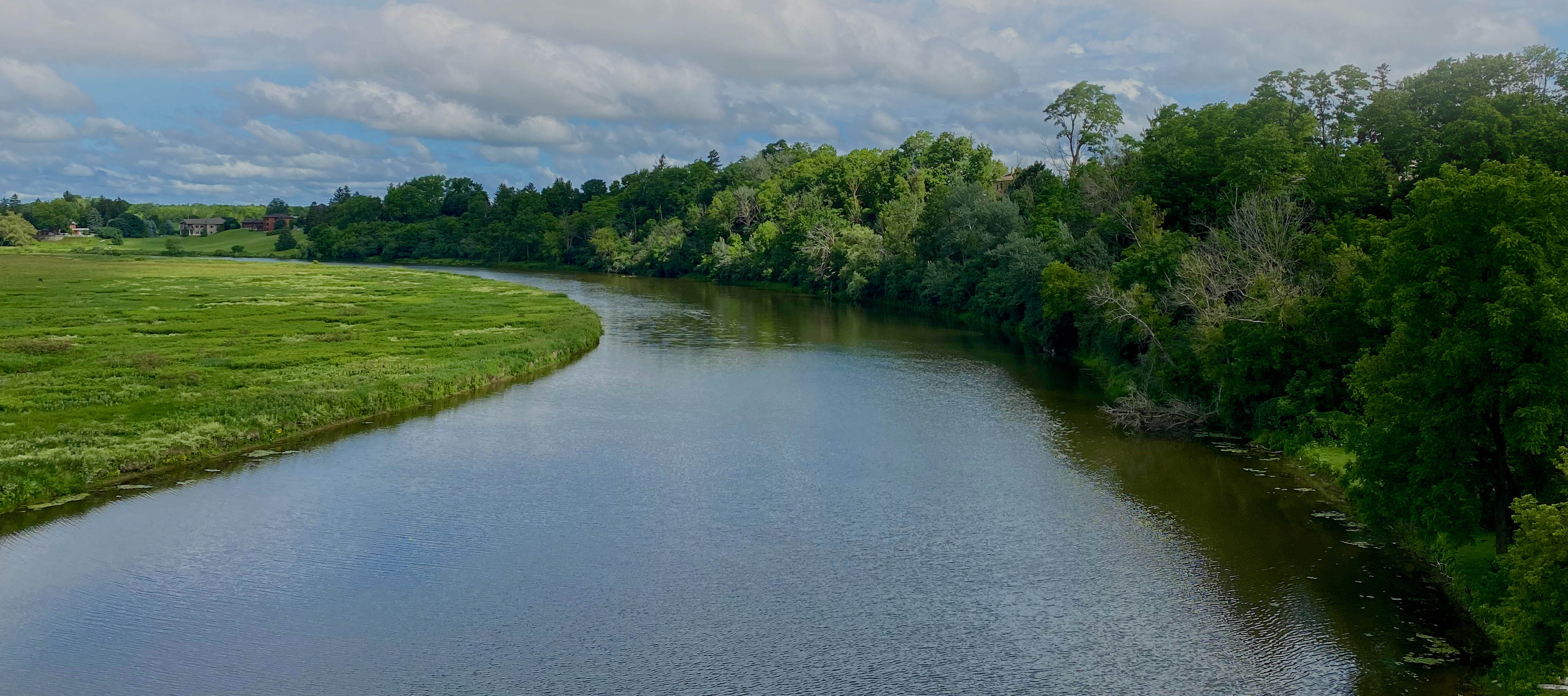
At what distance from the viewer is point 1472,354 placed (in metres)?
21.1

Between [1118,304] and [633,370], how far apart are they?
24476 mm

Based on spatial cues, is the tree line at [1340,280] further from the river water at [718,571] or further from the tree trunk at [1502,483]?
the river water at [718,571]

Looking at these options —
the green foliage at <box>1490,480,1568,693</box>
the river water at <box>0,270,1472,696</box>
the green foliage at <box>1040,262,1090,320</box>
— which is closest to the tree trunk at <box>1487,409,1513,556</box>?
the river water at <box>0,270,1472,696</box>

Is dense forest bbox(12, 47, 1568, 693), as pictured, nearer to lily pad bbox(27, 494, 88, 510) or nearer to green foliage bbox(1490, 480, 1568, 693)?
green foliage bbox(1490, 480, 1568, 693)

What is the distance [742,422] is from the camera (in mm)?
41594

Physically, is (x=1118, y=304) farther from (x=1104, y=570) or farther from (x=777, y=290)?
(x=777, y=290)

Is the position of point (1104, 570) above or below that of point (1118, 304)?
below

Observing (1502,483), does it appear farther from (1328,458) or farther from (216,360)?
(216,360)

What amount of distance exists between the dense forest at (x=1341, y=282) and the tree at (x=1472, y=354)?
0.18 feet

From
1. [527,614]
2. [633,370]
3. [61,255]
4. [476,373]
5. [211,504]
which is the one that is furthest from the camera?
[61,255]

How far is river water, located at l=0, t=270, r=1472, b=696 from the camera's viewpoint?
19781 millimetres

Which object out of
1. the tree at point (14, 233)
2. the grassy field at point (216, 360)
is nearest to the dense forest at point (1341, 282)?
the grassy field at point (216, 360)

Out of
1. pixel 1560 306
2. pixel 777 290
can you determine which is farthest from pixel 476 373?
pixel 777 290

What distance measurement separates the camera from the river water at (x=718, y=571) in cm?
1978
